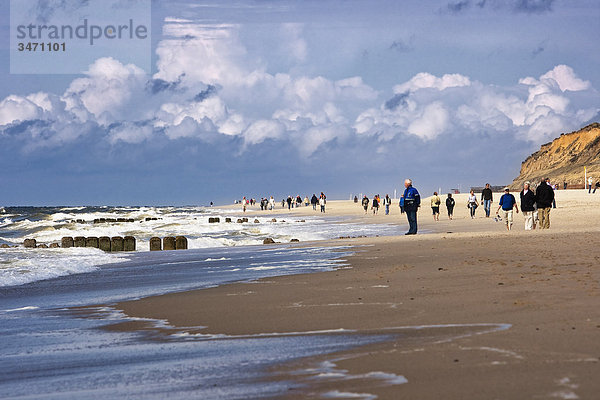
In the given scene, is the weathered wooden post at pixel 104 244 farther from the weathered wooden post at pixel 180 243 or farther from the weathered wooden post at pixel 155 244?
the weathered wooden post at pixel 180 243

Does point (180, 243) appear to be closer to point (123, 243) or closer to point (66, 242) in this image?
point (123, 243)

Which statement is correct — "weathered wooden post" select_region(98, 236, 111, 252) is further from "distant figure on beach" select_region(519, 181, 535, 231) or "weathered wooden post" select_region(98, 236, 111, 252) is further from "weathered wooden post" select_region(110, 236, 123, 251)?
"distant figure on beach" select_region(519, 181, 535, 231)

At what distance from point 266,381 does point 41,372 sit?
201cm

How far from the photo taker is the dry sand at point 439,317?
16.0ft

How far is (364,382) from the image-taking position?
5.00 m

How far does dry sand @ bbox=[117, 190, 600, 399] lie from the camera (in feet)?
16.0

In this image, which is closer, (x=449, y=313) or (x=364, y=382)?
(x=364, y=382)

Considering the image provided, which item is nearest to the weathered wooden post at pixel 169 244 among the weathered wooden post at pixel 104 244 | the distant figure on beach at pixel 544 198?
the weathered wooden post at pixel 104 244

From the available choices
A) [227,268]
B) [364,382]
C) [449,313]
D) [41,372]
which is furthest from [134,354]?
[227,268]

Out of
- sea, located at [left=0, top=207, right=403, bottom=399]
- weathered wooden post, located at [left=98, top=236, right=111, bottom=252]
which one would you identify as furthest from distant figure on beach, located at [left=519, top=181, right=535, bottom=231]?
weathered wooden post, located at [left=98, top=236, right=111, bottom=252]

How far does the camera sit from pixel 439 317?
7.58 meters

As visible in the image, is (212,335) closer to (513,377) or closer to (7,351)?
(7,351)

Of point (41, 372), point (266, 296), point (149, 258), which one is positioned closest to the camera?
point (41, 372)

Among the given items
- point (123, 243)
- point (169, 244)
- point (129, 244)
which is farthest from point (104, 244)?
point (169, 244)
